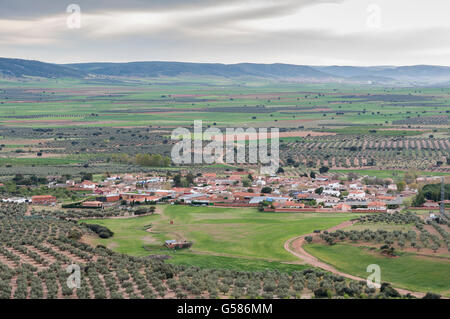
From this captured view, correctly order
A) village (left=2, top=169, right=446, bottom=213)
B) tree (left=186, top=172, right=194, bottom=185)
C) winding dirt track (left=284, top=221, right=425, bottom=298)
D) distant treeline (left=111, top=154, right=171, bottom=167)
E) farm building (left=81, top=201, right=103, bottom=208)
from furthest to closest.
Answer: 1. distant treeline (left=111, top=154, right=171, bottom=167)
2. tree (left=186, top=172, right=194, bottom=185)
3. farm building (left=81, top=201, right=103, bottom=208)
4. village (left=2, top=169, right=446, bottom=213)
5. winding dirt track (left=284, top=221, right=425, bottom=298)

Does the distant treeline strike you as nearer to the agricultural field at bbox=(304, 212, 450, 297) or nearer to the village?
the village

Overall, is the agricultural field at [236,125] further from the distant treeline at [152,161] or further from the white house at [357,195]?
the white house at [357,195]

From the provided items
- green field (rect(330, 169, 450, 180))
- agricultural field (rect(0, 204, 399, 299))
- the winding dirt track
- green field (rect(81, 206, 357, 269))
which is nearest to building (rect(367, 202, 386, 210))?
green field (rect(81, 206, 357, 269))

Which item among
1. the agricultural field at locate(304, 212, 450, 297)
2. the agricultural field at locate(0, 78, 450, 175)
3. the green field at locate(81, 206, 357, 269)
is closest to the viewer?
the agricultural field at locate(304, 212, 450, 297)

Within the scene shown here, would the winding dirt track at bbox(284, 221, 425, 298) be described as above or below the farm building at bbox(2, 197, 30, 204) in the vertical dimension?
above

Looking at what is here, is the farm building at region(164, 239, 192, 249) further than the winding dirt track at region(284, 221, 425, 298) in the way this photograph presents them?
Yes

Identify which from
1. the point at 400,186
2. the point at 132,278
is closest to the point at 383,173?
the point at 400,186

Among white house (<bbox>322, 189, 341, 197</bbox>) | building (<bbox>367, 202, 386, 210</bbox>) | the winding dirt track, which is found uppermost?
building (<bbox>367, 202, 386, 210</bbox>)
